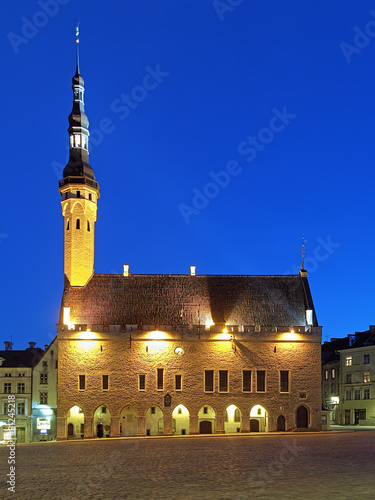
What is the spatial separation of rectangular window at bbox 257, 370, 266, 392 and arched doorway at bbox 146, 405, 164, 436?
866 centimetres

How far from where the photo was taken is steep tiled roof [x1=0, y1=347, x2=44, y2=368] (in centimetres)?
7025

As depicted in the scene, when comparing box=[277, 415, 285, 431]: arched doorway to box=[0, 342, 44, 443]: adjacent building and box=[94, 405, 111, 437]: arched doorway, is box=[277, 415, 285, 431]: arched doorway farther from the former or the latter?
box=[0, 342, 44, 443]: adjacent building

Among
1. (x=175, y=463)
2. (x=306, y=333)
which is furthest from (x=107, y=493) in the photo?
(x=306, y=333)

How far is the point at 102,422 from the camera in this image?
5428 centimetres

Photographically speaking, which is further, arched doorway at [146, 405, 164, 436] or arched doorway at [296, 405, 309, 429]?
arched doorway at [296, 405, 309, 429]

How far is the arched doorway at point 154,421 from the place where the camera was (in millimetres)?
54000

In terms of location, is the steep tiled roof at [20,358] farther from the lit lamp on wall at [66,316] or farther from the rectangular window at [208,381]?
the rectangular window at [208,381]

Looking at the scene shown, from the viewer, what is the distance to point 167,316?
5675 centimetres

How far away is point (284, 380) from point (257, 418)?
13.1 ft

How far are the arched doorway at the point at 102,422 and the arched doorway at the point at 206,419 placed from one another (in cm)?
771

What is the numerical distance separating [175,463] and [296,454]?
20.8ft

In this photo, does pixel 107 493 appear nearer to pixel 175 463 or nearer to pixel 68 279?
pixel 175 463

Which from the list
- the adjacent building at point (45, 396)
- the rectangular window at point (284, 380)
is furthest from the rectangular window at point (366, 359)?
the adjacent building at point (45, 396)

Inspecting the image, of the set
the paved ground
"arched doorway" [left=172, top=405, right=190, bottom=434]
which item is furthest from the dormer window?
the paved ground
